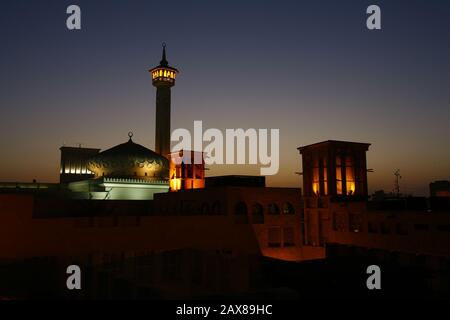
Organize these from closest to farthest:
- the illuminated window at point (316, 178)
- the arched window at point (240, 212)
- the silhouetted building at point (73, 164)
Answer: the arched window at point (240, 212) < the illuminated window at point (316, 178) < the silhouetted building at point (73, 164)

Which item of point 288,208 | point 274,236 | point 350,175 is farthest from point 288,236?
point 350,175

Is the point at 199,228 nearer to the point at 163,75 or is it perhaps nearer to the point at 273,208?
the point at 273,208

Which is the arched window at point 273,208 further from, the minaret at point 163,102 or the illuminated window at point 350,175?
the minaret at point 163,102

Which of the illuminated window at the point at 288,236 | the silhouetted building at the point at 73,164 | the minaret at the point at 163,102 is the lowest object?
the illuminated window at the point at 288,236

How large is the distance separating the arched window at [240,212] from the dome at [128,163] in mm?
11686

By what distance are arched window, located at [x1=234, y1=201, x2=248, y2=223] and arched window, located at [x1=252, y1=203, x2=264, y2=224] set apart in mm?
782

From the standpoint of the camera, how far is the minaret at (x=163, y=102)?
44.8 m

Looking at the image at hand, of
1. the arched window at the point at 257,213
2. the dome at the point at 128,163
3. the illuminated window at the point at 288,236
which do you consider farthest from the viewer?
the dome at the point at 128,163

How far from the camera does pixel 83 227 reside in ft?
71.2

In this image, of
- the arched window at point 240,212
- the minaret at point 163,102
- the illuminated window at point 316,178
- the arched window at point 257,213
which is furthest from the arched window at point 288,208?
the minaret at point 163,102

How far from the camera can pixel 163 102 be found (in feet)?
151

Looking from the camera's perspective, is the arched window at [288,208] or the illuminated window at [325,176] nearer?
the arched window at [288,208]

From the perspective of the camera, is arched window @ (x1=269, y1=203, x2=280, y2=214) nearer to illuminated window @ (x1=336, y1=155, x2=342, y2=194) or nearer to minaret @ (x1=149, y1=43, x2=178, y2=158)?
illuminated window @ (x1=336, y1=155, x2=342, y2=194)

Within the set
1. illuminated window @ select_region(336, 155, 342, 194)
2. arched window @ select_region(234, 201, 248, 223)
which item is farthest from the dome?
illuminated window @ select_region(336, 155, 342, 194)
